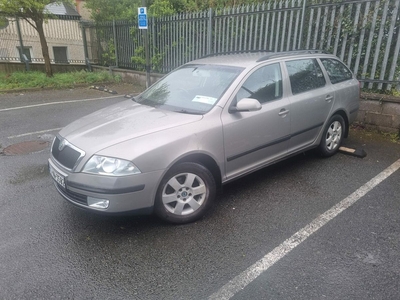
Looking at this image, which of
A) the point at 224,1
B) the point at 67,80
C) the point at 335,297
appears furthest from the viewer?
the point at 67,80

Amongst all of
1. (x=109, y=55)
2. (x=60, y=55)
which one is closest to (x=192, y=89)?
(x=109, y=55)

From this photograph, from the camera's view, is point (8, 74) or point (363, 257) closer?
point (363, 257)

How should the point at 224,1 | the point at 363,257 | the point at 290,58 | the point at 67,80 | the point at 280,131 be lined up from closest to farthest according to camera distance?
the point at 363,257, the point at 280,131, the point at 290,58, the point at 224,1, the point at 67,80

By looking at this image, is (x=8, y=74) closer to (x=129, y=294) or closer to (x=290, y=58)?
(x=290, y=58)

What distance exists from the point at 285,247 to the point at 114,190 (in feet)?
5.36

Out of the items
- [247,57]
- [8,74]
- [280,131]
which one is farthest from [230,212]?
[8,74]

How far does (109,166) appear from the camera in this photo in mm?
2736

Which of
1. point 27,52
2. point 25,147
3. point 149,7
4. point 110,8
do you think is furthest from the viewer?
point 110,8

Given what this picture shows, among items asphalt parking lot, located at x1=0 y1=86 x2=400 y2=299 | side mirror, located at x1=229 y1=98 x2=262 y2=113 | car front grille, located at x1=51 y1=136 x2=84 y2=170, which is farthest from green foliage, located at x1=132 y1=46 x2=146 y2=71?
side mirror, located at x1=229 y1=98 x2=262 y2=113

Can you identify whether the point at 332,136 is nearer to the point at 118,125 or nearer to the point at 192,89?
the point at 192,89

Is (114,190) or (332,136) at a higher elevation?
(114,190)

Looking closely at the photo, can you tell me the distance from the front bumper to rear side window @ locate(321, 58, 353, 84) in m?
3.28

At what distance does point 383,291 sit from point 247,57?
2.99 meters

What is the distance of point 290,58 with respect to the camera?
4.15m
